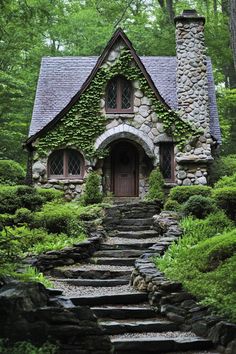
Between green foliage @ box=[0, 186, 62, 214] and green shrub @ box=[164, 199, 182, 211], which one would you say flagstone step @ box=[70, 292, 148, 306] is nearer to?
green foliage @ box=[0, 186, 62, 214]

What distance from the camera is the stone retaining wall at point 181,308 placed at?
6.10m

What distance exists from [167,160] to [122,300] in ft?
39.1

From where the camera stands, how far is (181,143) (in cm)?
1920

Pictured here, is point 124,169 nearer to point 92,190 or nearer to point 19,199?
point 92,190

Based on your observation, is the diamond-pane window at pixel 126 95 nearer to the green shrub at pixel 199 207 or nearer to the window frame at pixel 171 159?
the window frame at pixel 171 159

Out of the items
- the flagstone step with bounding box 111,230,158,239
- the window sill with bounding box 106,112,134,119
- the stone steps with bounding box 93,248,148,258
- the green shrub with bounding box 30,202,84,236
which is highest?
the window sill with bounding box 106,112,134,119

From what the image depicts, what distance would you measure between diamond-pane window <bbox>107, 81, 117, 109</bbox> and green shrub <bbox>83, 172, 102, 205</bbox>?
2736 mm

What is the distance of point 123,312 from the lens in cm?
743

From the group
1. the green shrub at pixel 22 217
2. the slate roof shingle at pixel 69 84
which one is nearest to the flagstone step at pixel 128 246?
the green shrub at pixel 22 217

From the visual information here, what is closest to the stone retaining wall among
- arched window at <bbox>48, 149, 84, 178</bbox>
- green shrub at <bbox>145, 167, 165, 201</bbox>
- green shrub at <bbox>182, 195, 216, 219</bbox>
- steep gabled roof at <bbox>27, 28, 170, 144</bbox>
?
green shrub at <bbox>182, 195, 216, 219</bbox>

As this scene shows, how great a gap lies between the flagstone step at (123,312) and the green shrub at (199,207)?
6684 millimetres

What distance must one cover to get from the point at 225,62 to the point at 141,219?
605 inches

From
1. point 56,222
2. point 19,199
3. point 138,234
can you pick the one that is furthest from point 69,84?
point 56,222

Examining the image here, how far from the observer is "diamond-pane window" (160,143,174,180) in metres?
19.5
